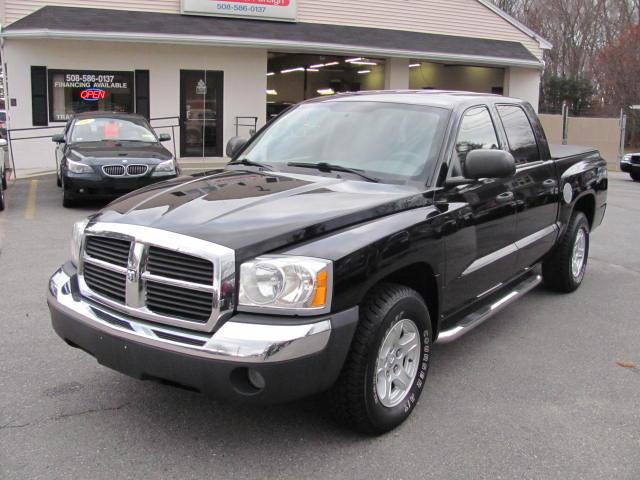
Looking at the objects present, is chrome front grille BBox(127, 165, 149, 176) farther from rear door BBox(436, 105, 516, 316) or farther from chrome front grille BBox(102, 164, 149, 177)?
rear door BBox(436, 105, 516, 316)

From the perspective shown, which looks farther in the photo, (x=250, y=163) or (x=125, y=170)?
(x=125, y=170)

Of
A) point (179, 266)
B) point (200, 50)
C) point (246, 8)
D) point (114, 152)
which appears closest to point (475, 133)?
point (179, 266)

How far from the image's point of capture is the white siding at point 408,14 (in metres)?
18.1

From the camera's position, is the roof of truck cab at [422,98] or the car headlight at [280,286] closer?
the car headlight at [280,286]

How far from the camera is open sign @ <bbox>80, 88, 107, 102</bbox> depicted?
17016 millimetres

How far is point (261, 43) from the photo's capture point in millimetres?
17547

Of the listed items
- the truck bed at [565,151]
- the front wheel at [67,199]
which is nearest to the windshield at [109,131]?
the front wheel at [67,199]

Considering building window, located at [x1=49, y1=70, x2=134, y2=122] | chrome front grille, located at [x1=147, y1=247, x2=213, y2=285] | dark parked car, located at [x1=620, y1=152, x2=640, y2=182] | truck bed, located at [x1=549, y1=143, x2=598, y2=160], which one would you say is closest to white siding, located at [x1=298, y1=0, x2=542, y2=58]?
building window, located at [x1=49, y1=70, x2=134, y2=122]

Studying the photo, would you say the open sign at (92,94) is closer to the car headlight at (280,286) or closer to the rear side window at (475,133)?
the rear side window at (475,133)

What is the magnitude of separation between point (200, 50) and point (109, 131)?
720cm

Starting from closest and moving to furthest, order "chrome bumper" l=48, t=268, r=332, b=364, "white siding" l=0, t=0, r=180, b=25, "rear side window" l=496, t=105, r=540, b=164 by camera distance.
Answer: "chrome bumper" l=48, t=268, r=332, b=364, "rear side window" l=496, t=105, r=540, b=164, "white siding" l=0, t=0, r=180, b=25

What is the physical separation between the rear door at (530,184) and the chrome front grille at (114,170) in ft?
21.3

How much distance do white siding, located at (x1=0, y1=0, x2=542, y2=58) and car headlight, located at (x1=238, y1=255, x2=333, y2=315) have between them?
54.6 ft

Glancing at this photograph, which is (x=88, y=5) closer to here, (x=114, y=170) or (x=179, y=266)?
(x=114, y=170)
